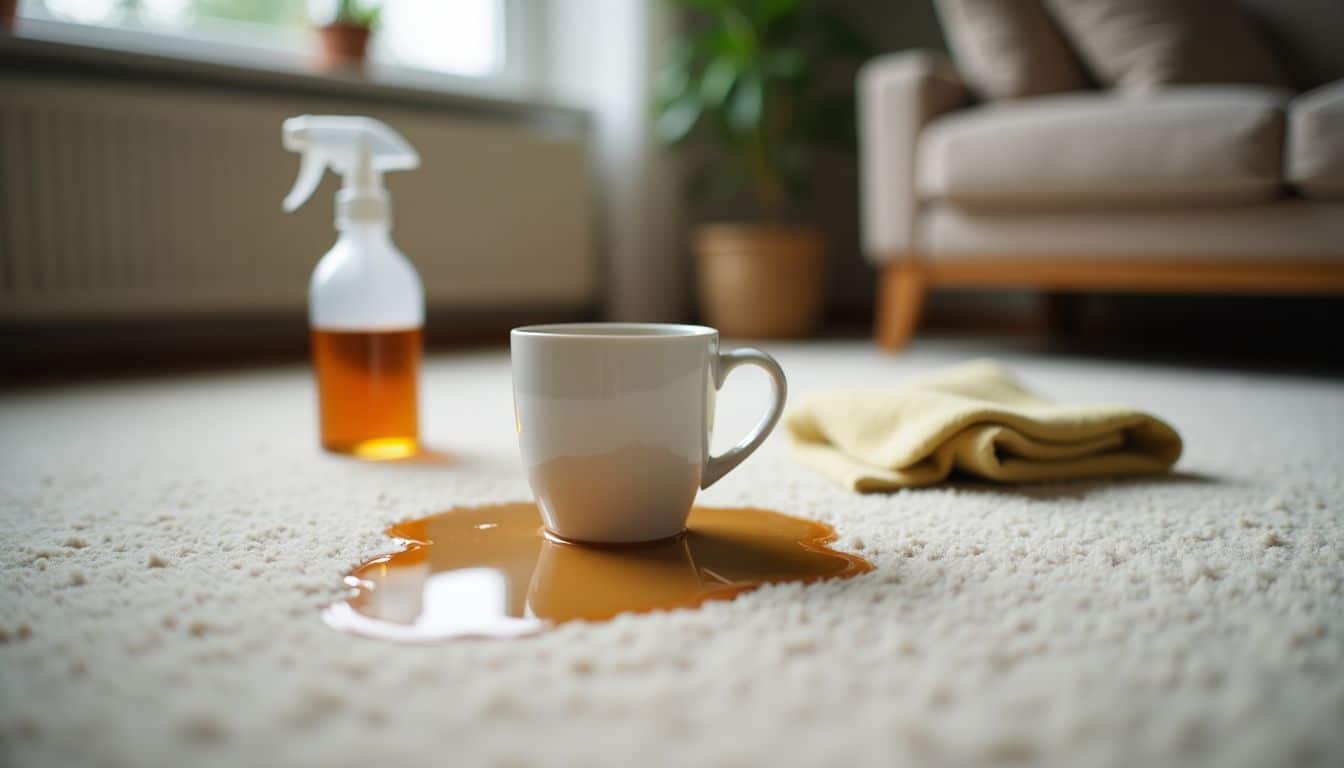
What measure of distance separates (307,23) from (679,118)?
3.05 ft

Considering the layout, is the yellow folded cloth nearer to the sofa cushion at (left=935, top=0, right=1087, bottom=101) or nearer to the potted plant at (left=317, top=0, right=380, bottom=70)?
the sofa cushion at (left=935, top=0, right=1087, bottom=101)

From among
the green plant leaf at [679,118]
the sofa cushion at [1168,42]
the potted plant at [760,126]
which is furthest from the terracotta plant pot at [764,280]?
the sofa cushion at [1168,42]

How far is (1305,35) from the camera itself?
2.05 metres

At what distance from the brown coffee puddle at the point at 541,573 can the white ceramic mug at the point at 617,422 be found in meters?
0.03

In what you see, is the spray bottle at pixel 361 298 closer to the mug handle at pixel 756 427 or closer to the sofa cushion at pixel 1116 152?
the mug handle at pixel 756 427

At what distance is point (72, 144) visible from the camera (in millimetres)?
1857

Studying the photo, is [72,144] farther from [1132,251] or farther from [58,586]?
[1132,251]

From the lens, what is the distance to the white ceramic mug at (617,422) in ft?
1.91

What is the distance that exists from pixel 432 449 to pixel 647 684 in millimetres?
645

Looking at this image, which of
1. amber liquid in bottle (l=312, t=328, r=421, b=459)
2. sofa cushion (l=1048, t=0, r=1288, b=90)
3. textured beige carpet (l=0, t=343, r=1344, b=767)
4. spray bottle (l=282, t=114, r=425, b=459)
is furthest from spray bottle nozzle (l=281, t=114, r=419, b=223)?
sofa cushion (l=1048, t=0, r=1288, b=90)

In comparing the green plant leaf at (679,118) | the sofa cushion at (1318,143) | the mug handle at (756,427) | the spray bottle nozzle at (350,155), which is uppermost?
the green plant leaf at (679,118)

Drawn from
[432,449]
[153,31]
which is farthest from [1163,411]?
A: [153,31]

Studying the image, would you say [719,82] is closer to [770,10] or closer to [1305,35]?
[770,10]

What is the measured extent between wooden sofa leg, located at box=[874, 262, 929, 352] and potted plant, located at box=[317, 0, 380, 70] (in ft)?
4.21
